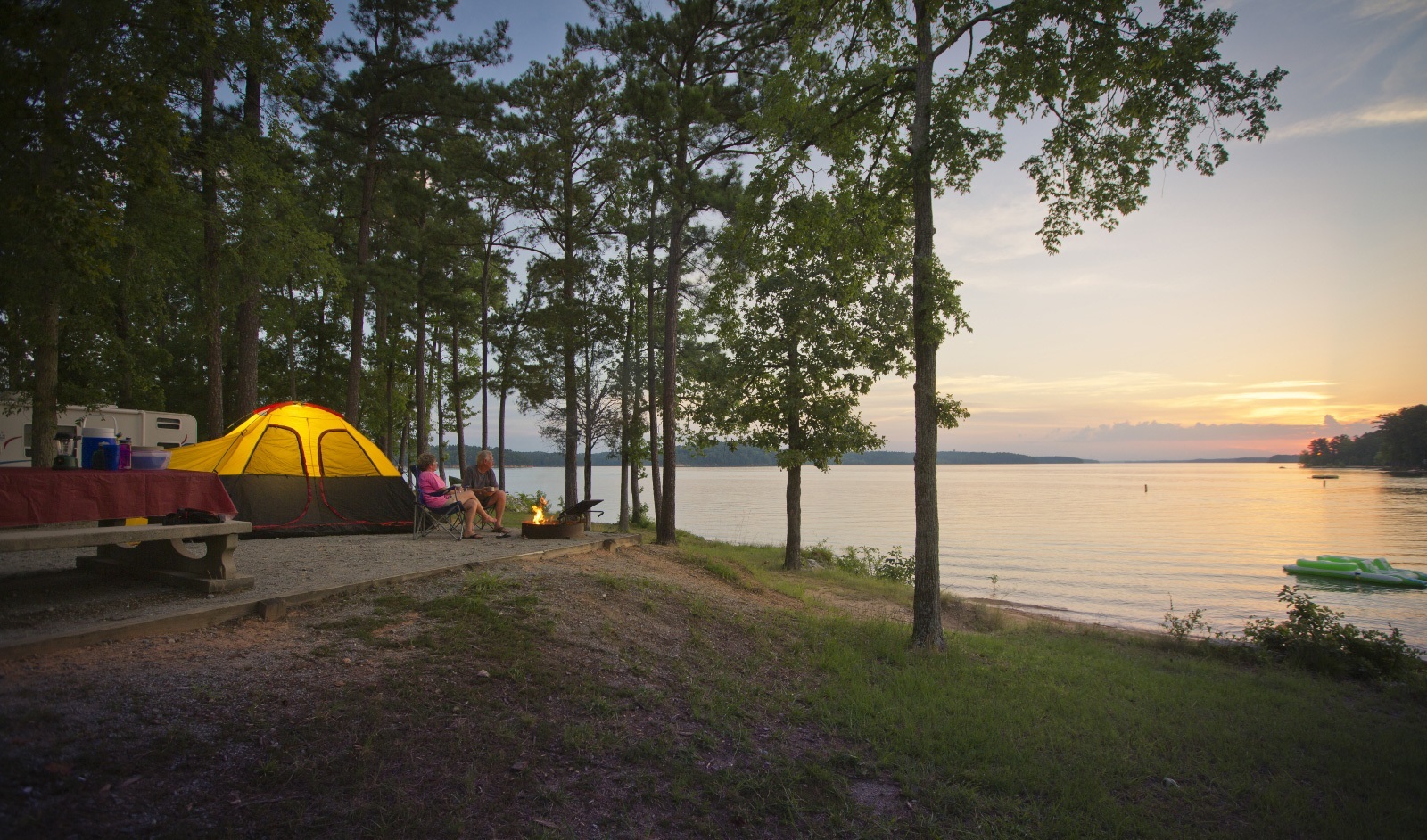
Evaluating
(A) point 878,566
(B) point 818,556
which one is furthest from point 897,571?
(B) point 818,556

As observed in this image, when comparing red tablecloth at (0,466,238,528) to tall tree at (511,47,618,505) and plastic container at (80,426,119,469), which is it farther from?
tall tree at (511,47,618,505)

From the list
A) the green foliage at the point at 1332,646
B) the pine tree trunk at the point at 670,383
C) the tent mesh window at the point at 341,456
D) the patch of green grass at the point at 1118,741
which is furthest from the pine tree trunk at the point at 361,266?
the green foliage at the point at 1332,646

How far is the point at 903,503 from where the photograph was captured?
5403 cm

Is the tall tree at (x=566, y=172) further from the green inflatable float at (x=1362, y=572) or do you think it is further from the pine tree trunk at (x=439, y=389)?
the green inflatable float at (x=1362, y=572)

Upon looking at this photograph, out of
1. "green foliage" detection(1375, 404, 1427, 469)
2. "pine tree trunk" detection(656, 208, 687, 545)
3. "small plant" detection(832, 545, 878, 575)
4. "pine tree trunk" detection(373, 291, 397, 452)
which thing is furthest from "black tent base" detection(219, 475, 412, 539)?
"green foliage" detection(1375, 404, 1427, 469)

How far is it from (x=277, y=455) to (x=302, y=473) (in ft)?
1.37

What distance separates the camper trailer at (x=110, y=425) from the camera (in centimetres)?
1421

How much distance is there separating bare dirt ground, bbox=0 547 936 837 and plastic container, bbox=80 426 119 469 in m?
1.69

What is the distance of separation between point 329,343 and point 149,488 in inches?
927

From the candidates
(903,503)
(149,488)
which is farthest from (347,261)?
(903,503)

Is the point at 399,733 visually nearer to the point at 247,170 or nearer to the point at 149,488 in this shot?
the point at 149,488

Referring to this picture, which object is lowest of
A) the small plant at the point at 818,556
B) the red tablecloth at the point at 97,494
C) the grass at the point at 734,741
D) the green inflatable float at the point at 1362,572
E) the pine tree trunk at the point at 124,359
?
the green inflatable float at the point at 1362,572

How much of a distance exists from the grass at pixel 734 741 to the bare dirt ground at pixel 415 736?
0.06ft

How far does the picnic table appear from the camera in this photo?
430cm
